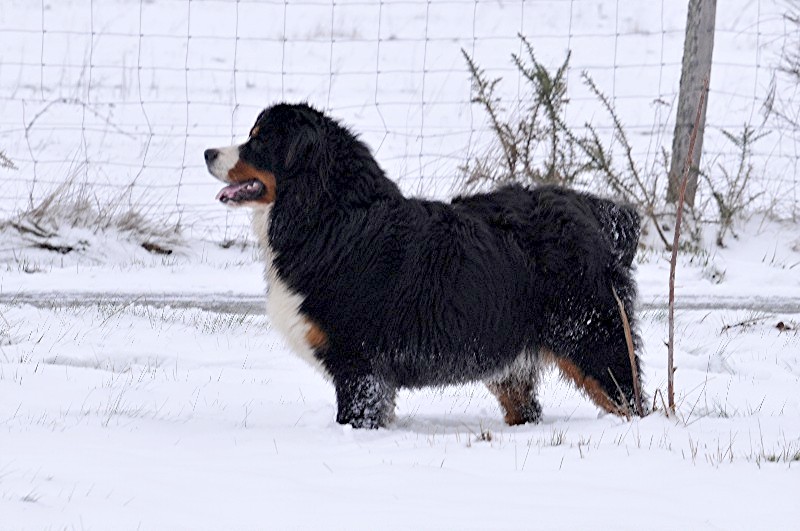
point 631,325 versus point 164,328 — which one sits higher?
point 631,325

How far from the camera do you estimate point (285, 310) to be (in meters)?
5.00

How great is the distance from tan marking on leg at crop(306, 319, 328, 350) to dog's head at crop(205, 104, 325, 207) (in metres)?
0.62

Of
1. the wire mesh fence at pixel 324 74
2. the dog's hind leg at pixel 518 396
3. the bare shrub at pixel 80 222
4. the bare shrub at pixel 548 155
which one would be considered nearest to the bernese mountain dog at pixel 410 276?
the dog's hind leg at pixel 518 396

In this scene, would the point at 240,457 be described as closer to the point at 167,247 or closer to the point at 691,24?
the point at 167,247

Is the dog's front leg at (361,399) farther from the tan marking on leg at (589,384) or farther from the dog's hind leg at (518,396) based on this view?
the tan marking on leg at (589,384)

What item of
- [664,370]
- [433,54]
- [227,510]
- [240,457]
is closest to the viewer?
[227,510]

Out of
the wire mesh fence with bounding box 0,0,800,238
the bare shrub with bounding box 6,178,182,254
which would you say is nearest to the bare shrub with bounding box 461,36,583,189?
the bare shrub with bounding box 6,178,182,254

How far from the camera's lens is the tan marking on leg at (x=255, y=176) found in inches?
201

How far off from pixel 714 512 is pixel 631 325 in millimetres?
1778

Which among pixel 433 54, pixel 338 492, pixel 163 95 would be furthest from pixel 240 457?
pixel 433 54

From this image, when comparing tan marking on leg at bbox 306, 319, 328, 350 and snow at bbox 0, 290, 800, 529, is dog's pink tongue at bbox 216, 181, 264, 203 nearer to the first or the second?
tan marking on leg at bbox 306, 319, 328, 350

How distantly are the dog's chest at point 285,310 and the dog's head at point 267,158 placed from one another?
0.12 m

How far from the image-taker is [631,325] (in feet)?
Answer: 16.8

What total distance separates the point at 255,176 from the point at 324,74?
31.6 feet
